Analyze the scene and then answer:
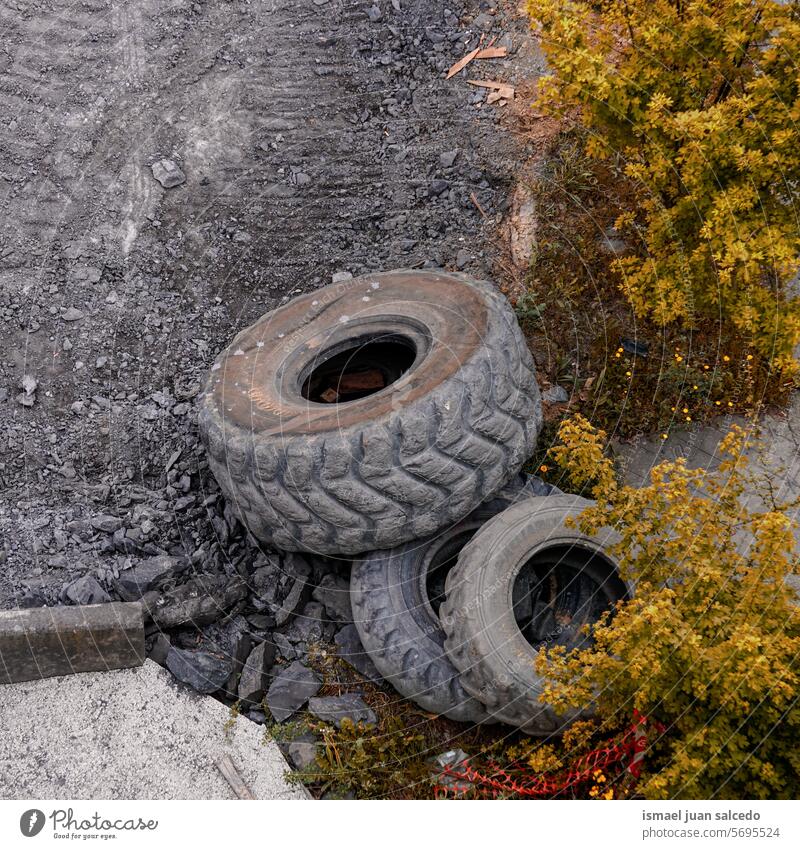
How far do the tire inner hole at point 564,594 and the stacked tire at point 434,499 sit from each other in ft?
0.04

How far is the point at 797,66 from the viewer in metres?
5.38

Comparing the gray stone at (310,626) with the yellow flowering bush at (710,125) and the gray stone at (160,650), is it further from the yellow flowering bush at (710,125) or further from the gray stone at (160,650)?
the yellow flowering bush at (710,125)

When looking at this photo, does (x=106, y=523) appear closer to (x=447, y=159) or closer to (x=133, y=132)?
(x=133, y=132)

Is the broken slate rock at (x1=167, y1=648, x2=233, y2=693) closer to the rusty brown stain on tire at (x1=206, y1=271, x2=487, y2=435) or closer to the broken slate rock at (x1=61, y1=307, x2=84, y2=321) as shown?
the rusty brown stain on tire at (x1=206, y1=271, x2=487, y2=435)

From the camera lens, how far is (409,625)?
5.65m

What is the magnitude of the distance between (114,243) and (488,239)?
360cm

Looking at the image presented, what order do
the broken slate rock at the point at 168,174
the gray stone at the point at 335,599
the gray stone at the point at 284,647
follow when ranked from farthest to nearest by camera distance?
the broken slate rock at the point at 168,174 → the gray stone at the point at 335,599 → the gray stone at the point at 284,647

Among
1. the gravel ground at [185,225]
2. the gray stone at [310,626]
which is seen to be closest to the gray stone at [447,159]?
the gravel ground at [185,225]

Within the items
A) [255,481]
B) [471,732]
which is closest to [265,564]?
[255,481]

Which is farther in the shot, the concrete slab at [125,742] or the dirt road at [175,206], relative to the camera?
the dirt road at [175,206]

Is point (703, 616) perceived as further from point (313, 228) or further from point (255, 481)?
point (313, 228)

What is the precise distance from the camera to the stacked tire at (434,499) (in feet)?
17.5

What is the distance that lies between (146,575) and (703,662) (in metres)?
3.89
